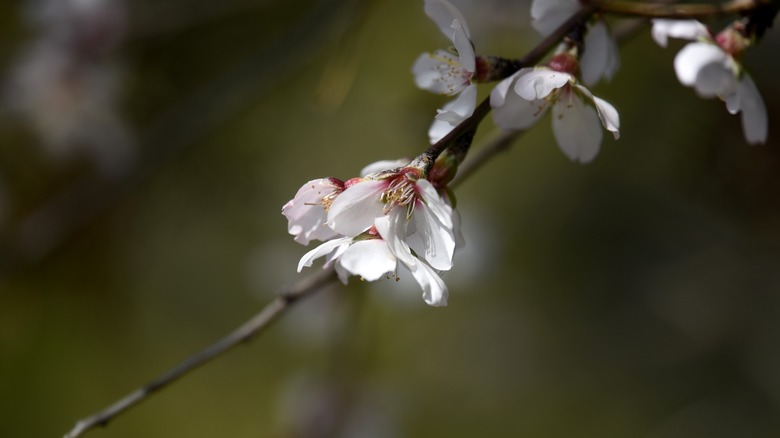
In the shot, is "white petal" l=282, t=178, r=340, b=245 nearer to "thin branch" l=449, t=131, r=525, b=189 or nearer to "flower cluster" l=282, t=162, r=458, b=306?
"flower cluster" l=282, t=162, r=458, b=306

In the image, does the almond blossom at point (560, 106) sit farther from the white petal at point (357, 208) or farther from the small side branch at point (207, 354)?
the small side branch at point (207, 354)

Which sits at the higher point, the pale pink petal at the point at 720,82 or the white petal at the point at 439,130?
the white petal at the point at 439,130

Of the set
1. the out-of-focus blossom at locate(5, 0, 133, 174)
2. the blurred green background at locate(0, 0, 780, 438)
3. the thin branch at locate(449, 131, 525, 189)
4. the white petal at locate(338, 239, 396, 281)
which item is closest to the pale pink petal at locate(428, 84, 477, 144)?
the white petal at locate(338, 239, 396, 281)

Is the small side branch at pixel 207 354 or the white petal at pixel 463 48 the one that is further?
the small side branch at pixel 207 354

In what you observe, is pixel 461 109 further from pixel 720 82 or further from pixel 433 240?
pixel 720 82

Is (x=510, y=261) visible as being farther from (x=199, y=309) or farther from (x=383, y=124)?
(x=199, y=309)

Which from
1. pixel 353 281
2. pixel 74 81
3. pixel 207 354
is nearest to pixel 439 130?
pixel 207 354

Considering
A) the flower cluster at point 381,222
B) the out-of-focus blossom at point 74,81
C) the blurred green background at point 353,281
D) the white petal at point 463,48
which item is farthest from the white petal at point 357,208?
the out-of-focus blossom at point 74,81
